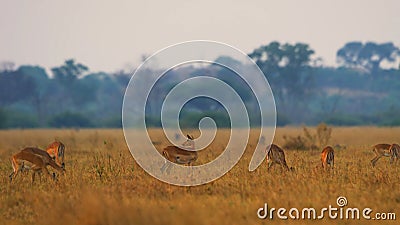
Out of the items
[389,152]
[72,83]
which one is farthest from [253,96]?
[389,152]

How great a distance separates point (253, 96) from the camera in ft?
164

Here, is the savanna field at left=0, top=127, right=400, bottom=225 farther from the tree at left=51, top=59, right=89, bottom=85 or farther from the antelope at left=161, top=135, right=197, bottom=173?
the tree at left=51, top=59, right=89, bottom=85

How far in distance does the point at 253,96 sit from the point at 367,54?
2745cm

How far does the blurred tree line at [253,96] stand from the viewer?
5062cm

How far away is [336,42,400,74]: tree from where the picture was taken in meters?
70.2

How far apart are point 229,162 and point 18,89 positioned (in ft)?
152

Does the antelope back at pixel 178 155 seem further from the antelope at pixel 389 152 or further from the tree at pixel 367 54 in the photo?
the tree at pixel 367 54

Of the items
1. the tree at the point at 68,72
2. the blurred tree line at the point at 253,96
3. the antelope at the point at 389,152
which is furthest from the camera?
the tree at the point at 68,72

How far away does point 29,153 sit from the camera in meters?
11.1

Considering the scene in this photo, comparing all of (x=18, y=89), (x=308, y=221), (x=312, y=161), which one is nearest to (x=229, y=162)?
(x=312, y=161)

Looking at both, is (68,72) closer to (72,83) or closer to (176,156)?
(72,83)

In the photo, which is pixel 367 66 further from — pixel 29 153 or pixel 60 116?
pixel 29 153

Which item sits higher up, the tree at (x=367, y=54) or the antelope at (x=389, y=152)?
the tree at (x=367, y=54)

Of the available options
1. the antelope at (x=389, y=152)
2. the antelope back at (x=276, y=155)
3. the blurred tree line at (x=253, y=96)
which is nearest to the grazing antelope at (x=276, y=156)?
the antelope back at (x=276, y=155)
